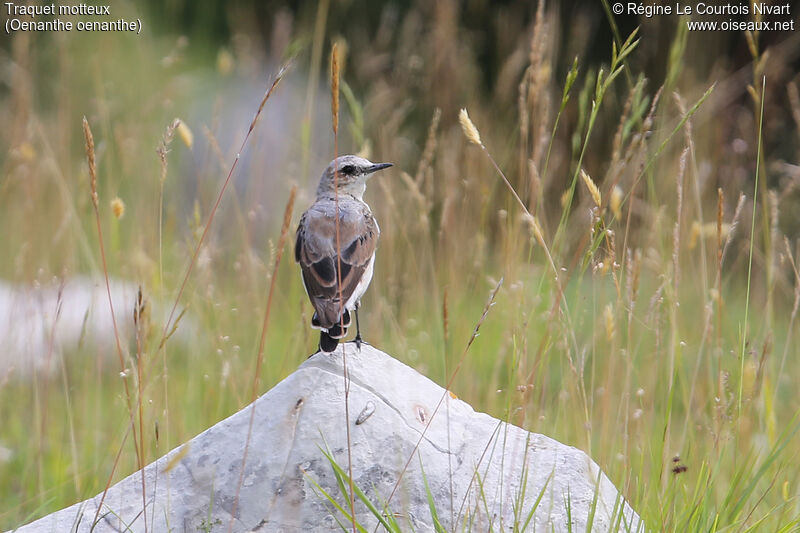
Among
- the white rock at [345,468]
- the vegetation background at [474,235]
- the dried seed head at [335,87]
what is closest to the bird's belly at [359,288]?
the vegetation background at [474,235]

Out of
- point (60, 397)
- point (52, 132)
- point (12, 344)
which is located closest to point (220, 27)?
point (52, 132)

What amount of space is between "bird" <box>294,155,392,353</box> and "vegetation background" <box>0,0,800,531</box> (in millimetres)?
175

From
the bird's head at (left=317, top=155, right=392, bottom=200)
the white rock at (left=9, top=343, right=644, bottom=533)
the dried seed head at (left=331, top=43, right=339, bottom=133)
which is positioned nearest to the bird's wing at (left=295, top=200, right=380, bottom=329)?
the bird's head at (left=317, top=155, right=392, bottom=200)

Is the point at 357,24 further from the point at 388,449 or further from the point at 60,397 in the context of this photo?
the point at 388,449

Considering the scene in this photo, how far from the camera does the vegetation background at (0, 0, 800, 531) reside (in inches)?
110

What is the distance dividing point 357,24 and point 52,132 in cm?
310

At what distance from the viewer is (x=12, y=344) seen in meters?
4.03

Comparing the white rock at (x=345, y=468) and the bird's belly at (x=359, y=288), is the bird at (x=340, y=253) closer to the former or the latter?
the bird's belly at (x=359, y=288)

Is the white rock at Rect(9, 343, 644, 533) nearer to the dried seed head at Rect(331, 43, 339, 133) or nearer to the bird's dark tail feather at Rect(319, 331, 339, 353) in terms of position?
the bird's dark tail feather at Rect(319, 331, 339, 353)

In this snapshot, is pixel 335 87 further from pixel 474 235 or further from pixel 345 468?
pixel 474 235

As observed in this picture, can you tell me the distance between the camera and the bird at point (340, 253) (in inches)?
119

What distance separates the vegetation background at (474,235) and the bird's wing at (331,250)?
0.55 ft

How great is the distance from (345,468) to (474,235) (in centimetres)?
326

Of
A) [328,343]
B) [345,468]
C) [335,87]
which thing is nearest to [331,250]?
[328,343]
